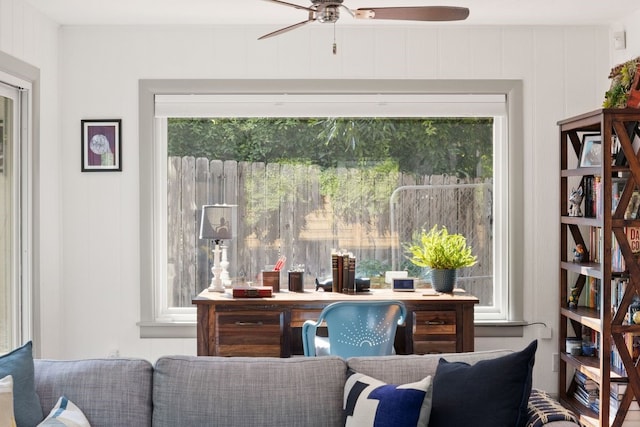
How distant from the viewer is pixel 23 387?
2.49m

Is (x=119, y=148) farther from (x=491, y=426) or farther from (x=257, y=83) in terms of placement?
(x=491, y=426)

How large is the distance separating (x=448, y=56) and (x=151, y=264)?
2.43 m

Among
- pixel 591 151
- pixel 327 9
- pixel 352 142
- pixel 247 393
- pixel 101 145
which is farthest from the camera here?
pixel 352 142

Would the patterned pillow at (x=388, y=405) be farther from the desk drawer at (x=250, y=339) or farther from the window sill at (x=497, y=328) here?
the window sill at (x=497, y=328)

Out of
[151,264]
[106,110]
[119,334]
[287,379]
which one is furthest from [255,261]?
[287,379]

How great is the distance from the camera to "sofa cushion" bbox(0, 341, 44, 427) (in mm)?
2439

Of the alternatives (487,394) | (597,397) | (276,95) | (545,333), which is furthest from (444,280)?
(487,394)

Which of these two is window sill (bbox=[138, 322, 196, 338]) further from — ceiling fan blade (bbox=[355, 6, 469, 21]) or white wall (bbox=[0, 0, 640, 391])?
ceiling fan blade (bbox=[355, 6, 469, 21])

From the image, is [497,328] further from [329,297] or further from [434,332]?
[329,297]

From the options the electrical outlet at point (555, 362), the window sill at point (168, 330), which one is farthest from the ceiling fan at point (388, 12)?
the electrical outlet at point (555, 362)

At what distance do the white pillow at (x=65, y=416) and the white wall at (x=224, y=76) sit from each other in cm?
247

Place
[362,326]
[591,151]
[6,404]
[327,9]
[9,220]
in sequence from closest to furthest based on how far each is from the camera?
[6,404] < [327,9] < [362,326] < [9,220] < [591,151]

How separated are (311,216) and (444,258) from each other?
3.26 feet

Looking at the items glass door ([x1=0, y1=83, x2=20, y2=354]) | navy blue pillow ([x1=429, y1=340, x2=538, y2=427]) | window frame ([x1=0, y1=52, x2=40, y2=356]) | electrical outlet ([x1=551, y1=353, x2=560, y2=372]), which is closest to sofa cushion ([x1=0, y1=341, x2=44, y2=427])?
navy blue pillow ([x1=429, y1=340, x2=538, y2=427])
